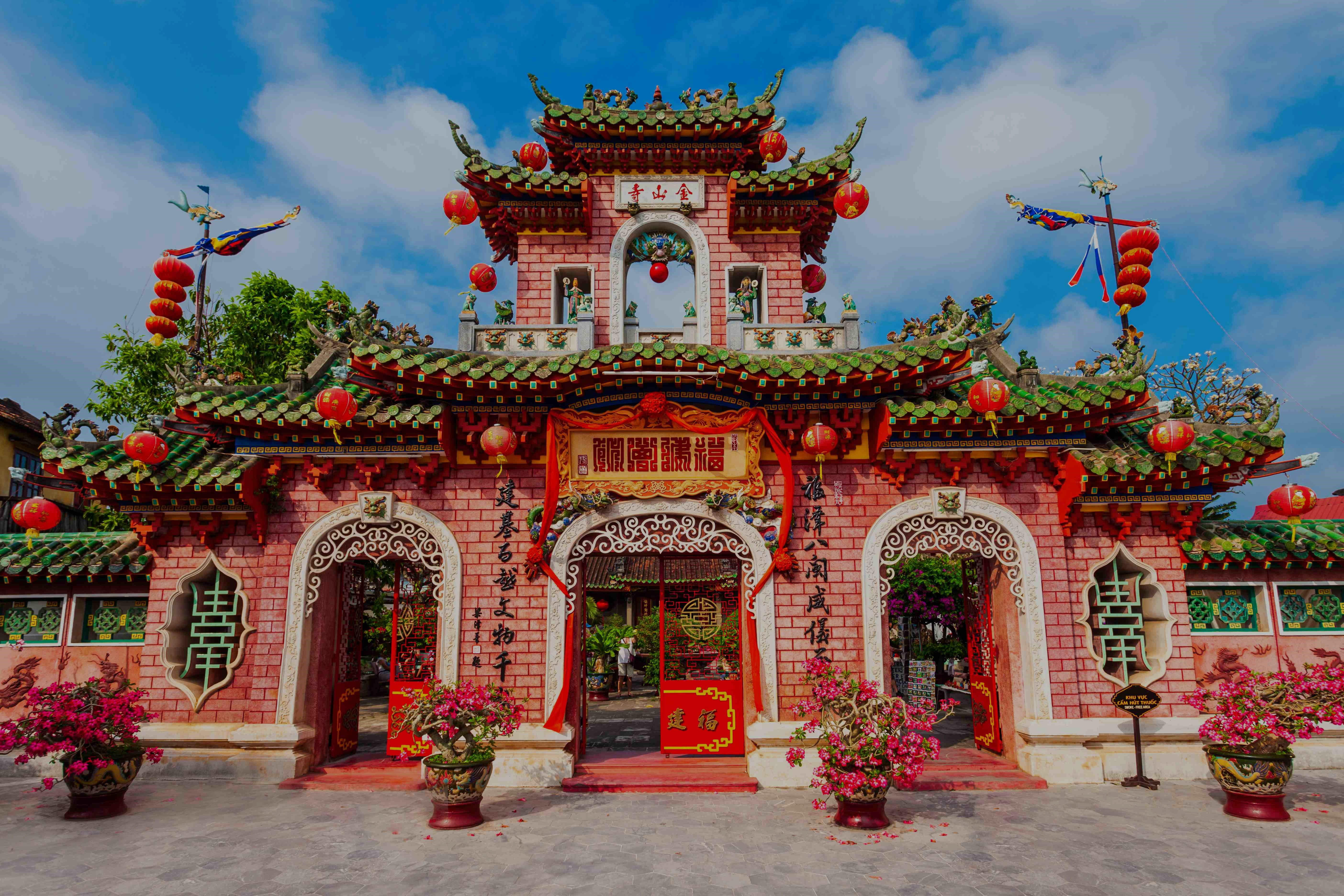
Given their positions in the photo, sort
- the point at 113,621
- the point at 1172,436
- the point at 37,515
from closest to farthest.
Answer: the point at 1172,436
the point at 37,515
the point at 113,621

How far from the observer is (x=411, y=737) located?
10.1 metres

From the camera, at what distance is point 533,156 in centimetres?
1147

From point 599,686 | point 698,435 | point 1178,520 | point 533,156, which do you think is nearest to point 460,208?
point 533,156

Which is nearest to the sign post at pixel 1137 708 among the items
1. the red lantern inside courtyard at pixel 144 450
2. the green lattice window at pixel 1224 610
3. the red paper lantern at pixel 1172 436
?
the green lattice window at pixel 1224 610

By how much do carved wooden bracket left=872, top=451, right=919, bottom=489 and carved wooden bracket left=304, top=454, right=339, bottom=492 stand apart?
719 centimetres

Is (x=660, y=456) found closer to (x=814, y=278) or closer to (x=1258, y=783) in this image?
(x=814, y=278)

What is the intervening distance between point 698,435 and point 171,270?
8.16 m

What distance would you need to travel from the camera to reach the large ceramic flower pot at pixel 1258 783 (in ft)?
25.1

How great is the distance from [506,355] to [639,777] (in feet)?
19.4

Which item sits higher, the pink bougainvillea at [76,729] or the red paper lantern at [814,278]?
the red paper lantern at [814,278]

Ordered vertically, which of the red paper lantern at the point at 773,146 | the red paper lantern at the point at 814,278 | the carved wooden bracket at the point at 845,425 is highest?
the red paper lantern at the point at 773,146

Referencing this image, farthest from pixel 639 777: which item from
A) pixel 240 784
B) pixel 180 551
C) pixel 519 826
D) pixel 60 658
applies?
pixel 60 658

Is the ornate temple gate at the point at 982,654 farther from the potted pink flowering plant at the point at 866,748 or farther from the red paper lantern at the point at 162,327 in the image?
the red paper lantern at the point at 162,327

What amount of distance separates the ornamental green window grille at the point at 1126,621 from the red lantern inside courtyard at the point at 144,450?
38.7 ft
